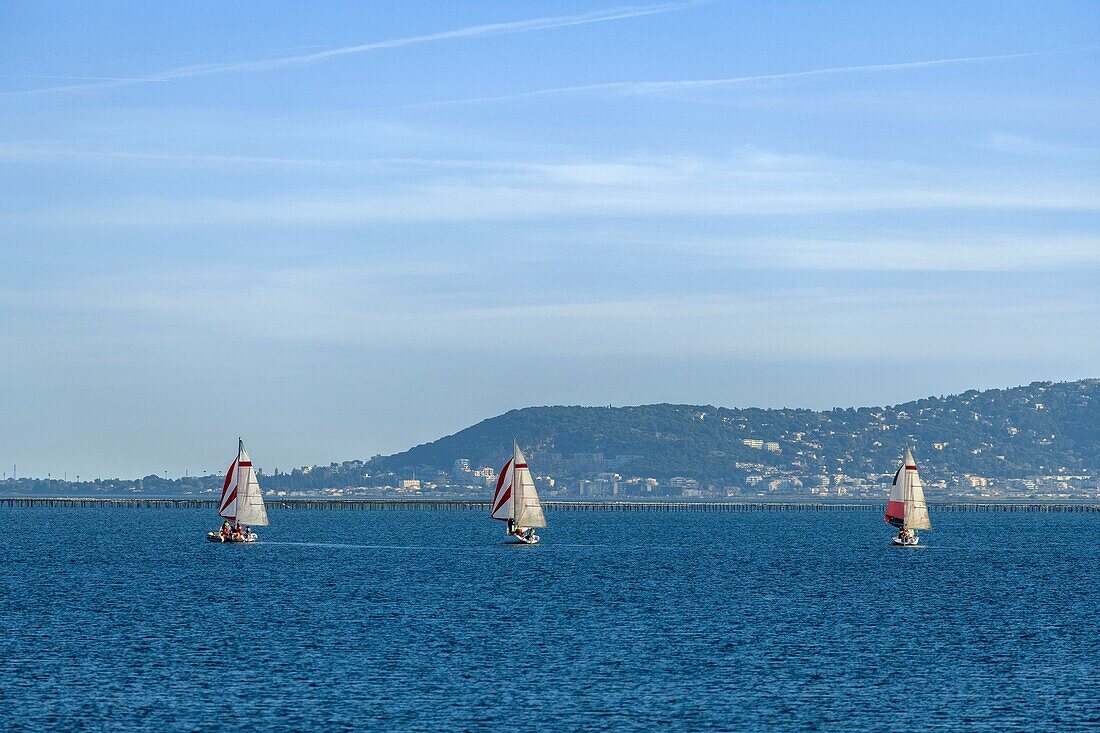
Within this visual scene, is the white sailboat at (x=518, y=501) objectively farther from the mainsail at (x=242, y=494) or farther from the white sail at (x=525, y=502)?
the mainsail at (x=242, y=494)

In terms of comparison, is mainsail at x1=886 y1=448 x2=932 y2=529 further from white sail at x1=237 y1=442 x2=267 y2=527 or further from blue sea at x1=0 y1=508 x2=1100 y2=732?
white sail at x1=237 y1=442 x2=267 y2=527

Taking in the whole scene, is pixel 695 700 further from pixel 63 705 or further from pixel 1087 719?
pixel 63 705

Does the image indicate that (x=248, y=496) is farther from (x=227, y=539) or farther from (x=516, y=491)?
(x=516, y=491)

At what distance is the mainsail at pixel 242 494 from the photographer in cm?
16200

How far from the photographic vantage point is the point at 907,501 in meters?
166

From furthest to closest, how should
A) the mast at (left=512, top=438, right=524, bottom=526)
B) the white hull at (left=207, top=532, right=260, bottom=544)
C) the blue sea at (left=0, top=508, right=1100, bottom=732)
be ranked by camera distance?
the white hull at (left=207, top=532, right=260, bottom=544) → the mast at (left=512, top=438, right=524, bottom=526) → the blue sea at (left=0, top=508, right=1100, bottom=732)

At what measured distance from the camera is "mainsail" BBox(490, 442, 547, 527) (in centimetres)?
15775

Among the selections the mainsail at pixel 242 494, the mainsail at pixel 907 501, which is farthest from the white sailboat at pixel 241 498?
the mainsail at pixel 907 501

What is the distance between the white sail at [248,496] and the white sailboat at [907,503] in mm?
68510

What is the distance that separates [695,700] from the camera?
6444 centimetres

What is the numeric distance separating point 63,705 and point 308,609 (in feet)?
121

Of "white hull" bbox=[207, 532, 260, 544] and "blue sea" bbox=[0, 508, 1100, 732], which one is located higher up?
"white hull" bbox=[207, 532, 260, 544]

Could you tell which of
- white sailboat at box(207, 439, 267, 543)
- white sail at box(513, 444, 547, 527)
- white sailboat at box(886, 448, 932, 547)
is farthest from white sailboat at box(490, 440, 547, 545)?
white sailboat at box(886, 448, 932, 547)

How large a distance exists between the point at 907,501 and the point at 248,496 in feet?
236
